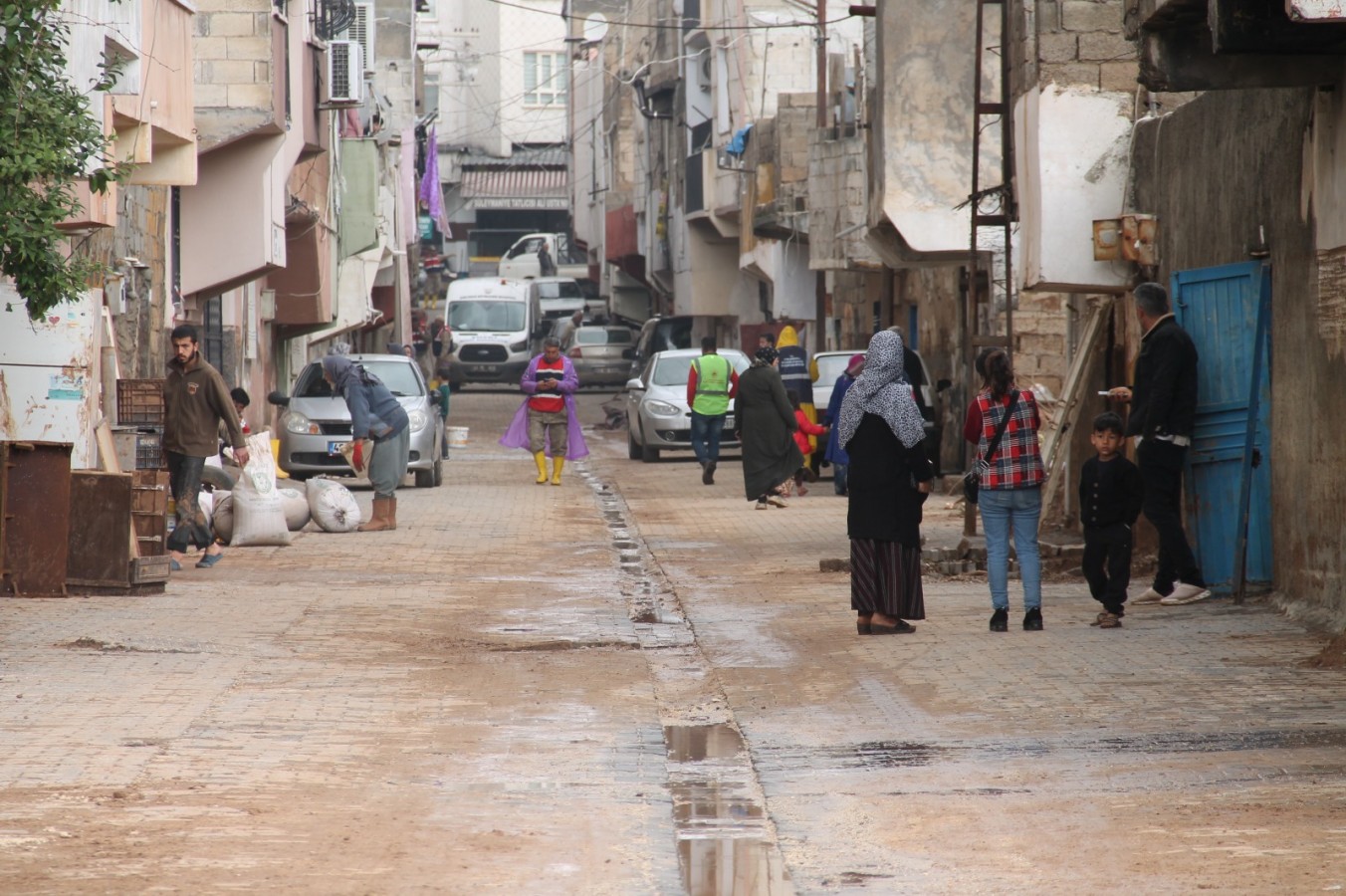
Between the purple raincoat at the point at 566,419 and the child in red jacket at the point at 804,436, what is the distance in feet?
8.55

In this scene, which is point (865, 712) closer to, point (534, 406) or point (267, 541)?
point (267, 541)

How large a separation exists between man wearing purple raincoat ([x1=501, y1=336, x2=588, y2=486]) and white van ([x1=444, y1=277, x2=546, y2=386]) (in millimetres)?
27261

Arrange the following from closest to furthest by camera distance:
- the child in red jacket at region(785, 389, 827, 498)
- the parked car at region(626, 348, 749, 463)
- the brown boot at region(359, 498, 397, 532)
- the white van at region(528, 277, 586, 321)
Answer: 1. the brown boot at region(359, 498, 397, 532)
2. the child in red jacket at region(785, 389, 827, 498)
3. the parked car at region(626, 348, 749, 463)
4. the white van at region(528, 277, 586, 321)

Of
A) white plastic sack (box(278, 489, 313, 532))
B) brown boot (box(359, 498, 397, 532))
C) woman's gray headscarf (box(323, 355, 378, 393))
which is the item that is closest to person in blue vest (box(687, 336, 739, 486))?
brown boot (box(359, 498, 397, 532))

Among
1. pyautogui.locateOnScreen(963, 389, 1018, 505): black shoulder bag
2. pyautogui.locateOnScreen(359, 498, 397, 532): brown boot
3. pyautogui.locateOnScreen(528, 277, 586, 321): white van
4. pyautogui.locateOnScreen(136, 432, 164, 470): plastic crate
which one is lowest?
pyautogui.locateOnScreen(359, 498, 397, 532): brown boot

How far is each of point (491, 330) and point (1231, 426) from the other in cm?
4230

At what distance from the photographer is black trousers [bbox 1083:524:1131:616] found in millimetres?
10711

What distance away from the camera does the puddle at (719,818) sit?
554cm

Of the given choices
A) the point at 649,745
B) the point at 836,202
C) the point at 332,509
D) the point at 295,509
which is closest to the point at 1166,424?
the point at 649,745

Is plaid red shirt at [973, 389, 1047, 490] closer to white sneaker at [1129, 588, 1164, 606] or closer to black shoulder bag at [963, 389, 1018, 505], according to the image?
black shoulder bag at [963, 389, 1018, 505]

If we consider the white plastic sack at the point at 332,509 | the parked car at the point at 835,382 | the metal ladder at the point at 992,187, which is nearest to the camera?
the metal ladder at the point at 992,187

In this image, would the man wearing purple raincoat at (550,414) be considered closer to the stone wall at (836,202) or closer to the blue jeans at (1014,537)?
the stone wall at (836,202)

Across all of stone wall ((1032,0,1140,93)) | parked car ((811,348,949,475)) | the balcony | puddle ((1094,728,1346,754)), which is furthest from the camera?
the balcony

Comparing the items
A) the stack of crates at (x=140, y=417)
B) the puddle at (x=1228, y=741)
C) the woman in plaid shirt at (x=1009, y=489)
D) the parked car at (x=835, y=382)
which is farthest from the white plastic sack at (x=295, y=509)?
the puddle at (x=1228, y=741)
